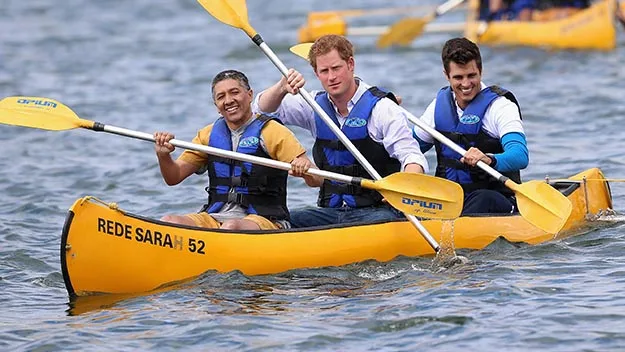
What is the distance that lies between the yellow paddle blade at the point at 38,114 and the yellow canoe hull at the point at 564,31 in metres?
9.20

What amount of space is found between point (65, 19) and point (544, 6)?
8962 millimetres

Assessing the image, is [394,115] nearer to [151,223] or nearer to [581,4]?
[151,223]

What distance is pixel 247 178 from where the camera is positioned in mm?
6082

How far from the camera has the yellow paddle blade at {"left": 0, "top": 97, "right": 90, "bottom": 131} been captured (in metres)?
6.22

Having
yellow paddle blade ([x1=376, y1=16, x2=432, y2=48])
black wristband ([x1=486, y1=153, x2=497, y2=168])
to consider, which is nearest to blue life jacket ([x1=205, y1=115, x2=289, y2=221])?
black wristband ([x1=486, y1=153, x2=497, y2=168])

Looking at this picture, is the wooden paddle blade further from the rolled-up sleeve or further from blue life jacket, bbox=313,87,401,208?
the rolled-up sleeve

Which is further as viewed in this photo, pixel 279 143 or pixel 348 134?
pixel 348 134

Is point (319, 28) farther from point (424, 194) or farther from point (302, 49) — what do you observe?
point (424, 194)

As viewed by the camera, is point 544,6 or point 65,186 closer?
point 65,186

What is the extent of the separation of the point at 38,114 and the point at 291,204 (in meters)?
2.44

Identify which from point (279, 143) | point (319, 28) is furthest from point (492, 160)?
point (319, 28)

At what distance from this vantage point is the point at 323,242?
233 inches

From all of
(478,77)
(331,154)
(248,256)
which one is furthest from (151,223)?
(478,77)

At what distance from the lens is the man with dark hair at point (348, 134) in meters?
6.08
